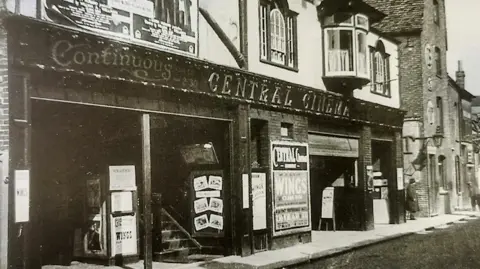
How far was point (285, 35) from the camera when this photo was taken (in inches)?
640

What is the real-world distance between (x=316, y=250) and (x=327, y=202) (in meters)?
5.13

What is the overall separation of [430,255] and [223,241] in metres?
4.66

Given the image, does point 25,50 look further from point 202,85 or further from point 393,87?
point 393,87

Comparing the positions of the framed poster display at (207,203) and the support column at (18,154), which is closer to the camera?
the support column at (18,154)

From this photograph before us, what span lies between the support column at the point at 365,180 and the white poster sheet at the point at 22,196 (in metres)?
13.1

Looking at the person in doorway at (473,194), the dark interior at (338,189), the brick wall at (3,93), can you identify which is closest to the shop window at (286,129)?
the dark interior at (338,189)

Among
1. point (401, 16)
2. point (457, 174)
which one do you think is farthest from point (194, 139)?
point (457, 174)

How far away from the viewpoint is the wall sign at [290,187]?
1540 cm

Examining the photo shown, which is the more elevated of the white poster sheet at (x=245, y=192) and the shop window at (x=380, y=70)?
the shop window at (x=380, y=70)

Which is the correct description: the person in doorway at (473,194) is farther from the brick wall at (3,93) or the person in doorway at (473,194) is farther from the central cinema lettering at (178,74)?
the brick wall at (3,93)

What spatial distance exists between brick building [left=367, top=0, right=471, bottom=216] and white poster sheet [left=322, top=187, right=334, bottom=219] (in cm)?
724

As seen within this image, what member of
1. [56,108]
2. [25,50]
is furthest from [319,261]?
[25,50]

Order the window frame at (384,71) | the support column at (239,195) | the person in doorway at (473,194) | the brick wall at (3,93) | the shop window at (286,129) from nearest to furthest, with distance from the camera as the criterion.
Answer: the brick wall at (3,93) → the support column at (239,195) → the shop window at (286,129) → the window frame at (384,71) → the person in doorway at (473,194)

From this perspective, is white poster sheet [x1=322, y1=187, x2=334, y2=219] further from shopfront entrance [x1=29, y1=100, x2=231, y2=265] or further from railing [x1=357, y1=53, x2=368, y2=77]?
shopfront entrance [x1=29, y1=100, x2=231, y2=265]
